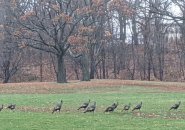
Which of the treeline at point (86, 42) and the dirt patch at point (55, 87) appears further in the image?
the treeline at point (86, 42)

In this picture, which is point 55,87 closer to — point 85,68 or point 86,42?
point 86,42

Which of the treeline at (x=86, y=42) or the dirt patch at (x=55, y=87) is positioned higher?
the treeline at (x=86, y=42)

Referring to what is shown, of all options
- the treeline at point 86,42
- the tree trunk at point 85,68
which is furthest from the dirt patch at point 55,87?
the tree trunk at point 85,68

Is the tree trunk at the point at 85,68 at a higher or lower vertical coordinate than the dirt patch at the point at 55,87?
higher

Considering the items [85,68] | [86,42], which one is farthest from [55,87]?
[85,68]

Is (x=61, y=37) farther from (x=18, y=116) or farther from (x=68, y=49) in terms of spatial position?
(x=18, y=116)

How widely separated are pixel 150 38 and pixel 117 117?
50.8 m

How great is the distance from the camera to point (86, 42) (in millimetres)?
47688

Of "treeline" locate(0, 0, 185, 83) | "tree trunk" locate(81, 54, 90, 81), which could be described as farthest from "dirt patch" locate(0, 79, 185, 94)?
"tree trunk" locate(81, 54, 90, 81)

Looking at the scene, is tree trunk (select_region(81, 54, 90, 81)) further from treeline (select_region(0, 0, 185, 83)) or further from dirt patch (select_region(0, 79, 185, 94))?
dirt patch (select_region(0, 79, 185, 94))

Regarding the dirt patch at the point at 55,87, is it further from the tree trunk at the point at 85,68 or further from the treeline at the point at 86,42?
the tree trunk at the point at 85,68

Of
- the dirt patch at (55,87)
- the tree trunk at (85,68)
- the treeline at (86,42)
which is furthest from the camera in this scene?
the tree trunk at (85,68)

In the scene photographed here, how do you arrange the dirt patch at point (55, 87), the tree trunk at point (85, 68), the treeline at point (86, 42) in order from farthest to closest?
the tree trunk at point (85, 68) < the treeline at point (86, 42) < the dirt patch at point (55, 87)

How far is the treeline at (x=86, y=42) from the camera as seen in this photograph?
158 ft
